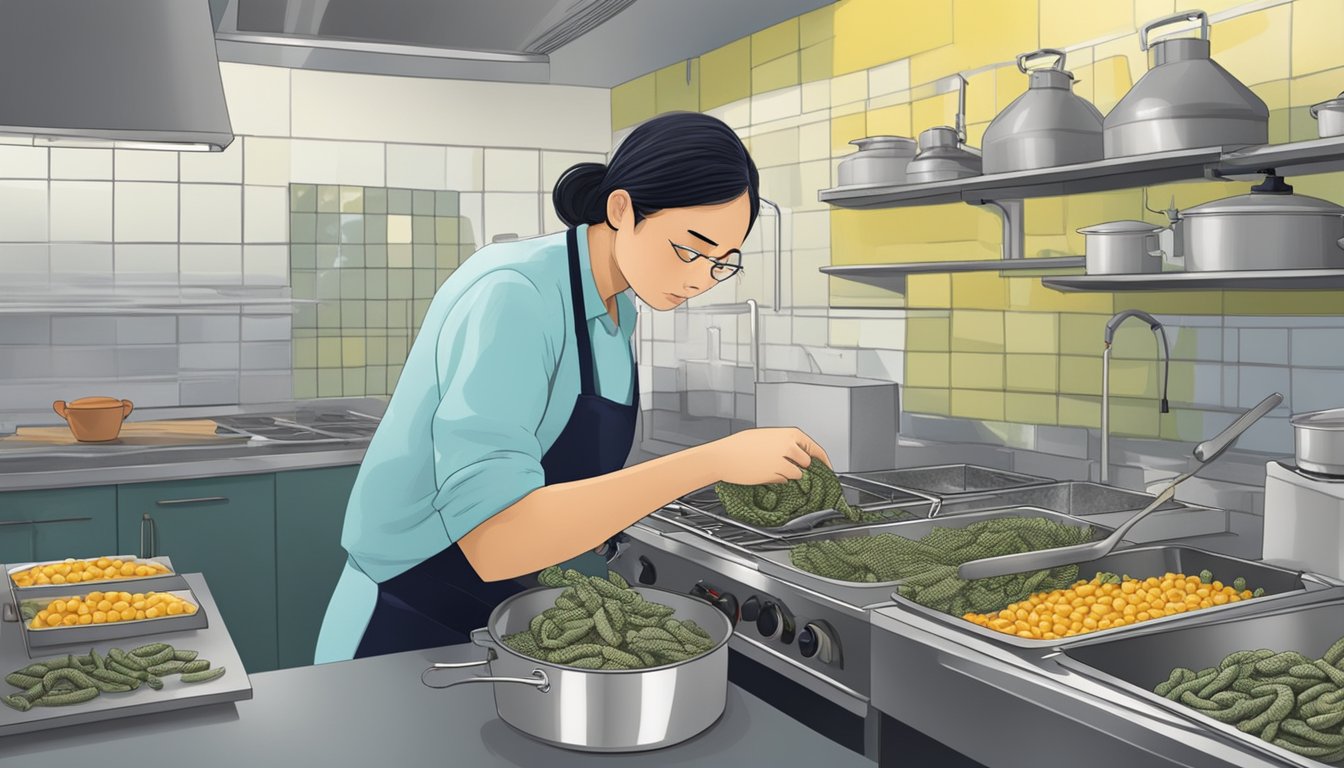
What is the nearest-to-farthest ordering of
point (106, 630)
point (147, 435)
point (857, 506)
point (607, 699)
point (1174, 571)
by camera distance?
1. point (607, 699)
2. point (106, 630)
3. point (1174, 571)
4. point (857, 506)
5. point (147, 435)

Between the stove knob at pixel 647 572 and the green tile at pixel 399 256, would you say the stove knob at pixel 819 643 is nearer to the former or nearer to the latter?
the stove knob at pixel 647 572

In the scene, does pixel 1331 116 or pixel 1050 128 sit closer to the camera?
pixel 1331 116

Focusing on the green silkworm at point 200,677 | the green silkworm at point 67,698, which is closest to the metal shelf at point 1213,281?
the green silkworm at point 200,677

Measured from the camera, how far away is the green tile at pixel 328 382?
379cm

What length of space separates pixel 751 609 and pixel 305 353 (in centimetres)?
236

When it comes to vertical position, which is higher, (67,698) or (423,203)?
(423,203)

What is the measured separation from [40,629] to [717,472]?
87cm

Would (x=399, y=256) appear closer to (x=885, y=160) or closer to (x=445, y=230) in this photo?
(x=445, y=230)

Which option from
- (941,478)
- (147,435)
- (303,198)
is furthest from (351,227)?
(941,478)

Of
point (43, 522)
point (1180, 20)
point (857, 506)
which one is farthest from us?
point (43, 522)

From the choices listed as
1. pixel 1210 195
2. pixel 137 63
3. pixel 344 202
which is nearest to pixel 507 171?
pixel 344 202

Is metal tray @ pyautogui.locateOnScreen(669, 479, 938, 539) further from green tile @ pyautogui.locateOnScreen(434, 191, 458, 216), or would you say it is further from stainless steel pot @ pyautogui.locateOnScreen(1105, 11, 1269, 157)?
green tile @ pyautogui.locateOnScreen(434, 191, 458, 216)

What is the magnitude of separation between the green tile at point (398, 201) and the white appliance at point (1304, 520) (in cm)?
295

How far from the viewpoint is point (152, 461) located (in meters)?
2.99
